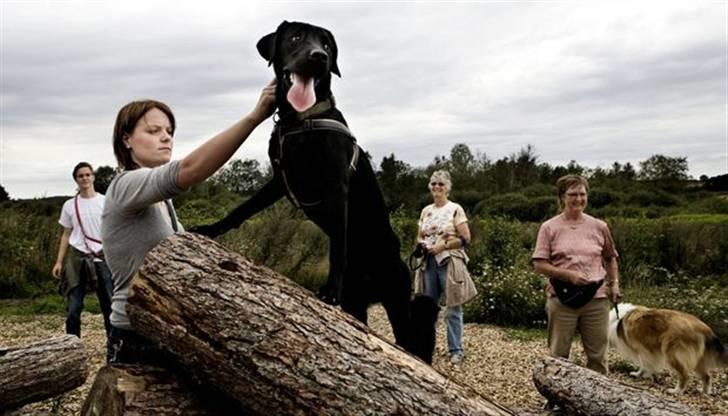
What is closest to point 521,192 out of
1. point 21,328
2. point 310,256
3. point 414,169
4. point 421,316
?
point 414,169

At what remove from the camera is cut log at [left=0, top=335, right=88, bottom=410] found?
4727mm

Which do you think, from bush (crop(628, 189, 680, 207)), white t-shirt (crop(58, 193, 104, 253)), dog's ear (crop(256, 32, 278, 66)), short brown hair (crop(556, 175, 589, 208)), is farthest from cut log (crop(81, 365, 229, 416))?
bush (crop(628, 189, 680, 207))

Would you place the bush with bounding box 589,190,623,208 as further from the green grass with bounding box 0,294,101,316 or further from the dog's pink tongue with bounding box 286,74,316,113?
the dog's pink tongue with bounding box 286,74,316,113

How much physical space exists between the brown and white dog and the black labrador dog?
163 inches

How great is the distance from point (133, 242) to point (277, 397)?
83 cm

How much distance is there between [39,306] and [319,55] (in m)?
10.6

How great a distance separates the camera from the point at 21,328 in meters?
9.95

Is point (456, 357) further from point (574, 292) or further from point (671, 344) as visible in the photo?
point (574, 292)

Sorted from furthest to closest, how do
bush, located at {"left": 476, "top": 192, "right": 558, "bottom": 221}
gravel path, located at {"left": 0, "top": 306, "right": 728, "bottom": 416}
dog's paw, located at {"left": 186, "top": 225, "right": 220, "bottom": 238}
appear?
bush, located at {"left": 476, "top": 192, "right": 558, "bottom": 221} → gravel path, located at {"left": 0, "top": 306, "right": 728, "bottom": 416} → dog's paw, located at {"left": 186, "top": 225, "right": 220, "bottom": 238}

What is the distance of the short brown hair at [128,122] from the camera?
2742 mm

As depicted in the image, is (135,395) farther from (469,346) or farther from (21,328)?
Answer: (21,328)

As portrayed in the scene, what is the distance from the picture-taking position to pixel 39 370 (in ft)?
15.8

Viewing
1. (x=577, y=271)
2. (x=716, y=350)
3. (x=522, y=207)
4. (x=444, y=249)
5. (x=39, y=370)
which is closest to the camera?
(x=39, y=370)

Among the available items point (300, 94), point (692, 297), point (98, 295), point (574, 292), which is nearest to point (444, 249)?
point (574, 292)
